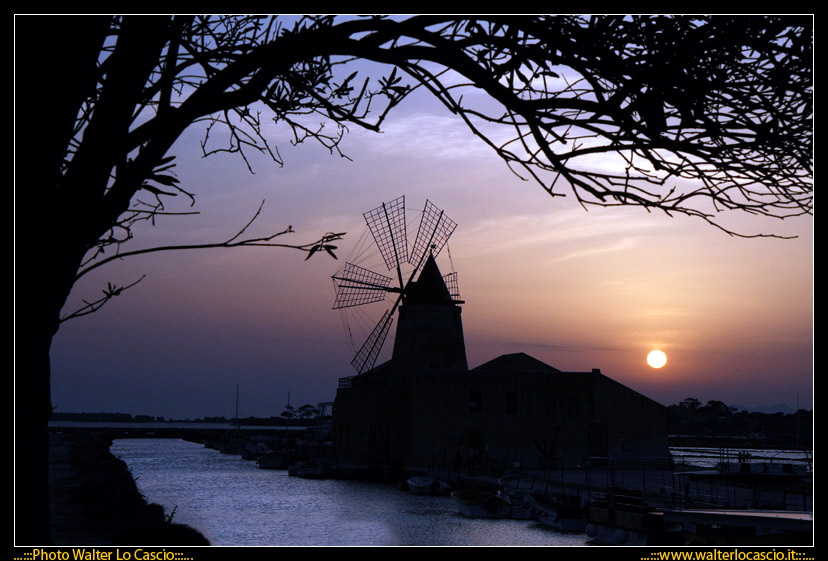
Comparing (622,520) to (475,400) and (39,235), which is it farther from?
(39,235)

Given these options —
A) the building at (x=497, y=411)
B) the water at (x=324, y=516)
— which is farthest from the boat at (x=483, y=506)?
the building at (x=497, y=411)

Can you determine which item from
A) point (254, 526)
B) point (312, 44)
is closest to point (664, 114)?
point (312, 44)

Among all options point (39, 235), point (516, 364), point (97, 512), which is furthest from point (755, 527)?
point (516, 364)

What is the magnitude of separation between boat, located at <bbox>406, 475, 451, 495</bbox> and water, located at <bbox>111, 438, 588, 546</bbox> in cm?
40

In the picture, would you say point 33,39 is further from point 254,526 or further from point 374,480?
point 374,480

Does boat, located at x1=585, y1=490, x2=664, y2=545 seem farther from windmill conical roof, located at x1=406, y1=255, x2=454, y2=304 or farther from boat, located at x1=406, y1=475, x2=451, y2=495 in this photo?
windmill conical roof, located at x1=406, y1=255, x2=454, y2=304

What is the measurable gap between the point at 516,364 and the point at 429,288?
5.69 metres

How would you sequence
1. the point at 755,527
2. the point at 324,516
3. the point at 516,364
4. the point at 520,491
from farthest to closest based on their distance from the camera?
the point at 516,364, the point at 324,516, the point at 520,491, the point at 755,527

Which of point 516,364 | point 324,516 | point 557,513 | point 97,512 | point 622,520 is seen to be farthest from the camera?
point 516,364

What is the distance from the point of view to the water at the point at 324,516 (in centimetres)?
2475

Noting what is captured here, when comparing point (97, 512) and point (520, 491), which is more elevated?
point (97, 512)

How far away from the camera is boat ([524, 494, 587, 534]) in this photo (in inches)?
963
